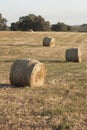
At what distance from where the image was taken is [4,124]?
345 inches

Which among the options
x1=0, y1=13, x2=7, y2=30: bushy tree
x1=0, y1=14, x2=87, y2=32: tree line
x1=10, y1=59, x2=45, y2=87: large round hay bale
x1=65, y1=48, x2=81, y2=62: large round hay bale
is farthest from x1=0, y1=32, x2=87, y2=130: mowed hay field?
x1=0, y1=13, x2=7, y2=30: bushy tree

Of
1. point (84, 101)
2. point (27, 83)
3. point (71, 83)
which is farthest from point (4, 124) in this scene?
point (71, 83)

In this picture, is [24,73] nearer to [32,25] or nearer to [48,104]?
[48,104]

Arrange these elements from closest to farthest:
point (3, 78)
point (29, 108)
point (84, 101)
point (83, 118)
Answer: point (83, 118) < point (29, 108) < point (84, 101) < point (3, 78)

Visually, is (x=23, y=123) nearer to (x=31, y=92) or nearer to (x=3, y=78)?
(x=31, y=92)

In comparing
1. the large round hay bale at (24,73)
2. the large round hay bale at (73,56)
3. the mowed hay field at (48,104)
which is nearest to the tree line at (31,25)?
the large round hay bale at (73,56)

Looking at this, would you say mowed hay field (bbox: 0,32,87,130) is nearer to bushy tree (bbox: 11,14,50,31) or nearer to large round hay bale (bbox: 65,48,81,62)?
large round hay bale (bbox: 65,48,81,62)

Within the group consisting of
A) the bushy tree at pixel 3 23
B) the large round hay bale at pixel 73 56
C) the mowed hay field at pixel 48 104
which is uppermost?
the bushy tree at pixel 3 23

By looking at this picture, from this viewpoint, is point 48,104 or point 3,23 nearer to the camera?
point 48,104

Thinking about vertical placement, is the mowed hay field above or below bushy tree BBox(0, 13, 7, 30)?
below

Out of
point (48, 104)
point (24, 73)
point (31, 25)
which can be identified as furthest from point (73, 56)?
point (31, 25)

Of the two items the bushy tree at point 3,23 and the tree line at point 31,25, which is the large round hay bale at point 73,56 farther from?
the bushy tree at point 3,23

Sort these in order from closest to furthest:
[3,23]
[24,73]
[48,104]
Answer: [48,104], [24,73], [3,23]

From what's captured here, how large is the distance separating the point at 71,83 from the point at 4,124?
220 inches
